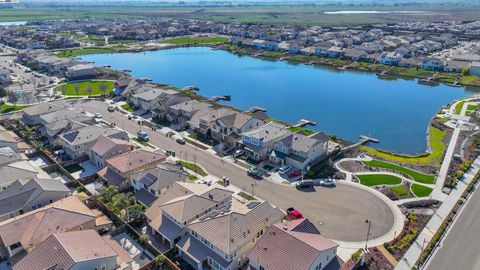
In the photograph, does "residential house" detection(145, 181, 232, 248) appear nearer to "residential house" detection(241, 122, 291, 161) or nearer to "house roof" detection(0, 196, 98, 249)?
"house roof" detection(0, 196, 98, 249)

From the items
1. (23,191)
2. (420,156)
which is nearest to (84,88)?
(23,191)

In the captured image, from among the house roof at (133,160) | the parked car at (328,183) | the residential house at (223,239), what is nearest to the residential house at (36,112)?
the house roof at (133,160)

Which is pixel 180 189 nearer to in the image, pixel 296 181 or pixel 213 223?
pixel 213 223

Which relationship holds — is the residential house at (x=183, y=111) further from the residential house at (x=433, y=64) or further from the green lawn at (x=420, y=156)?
the residential house at (x=433, y=64)

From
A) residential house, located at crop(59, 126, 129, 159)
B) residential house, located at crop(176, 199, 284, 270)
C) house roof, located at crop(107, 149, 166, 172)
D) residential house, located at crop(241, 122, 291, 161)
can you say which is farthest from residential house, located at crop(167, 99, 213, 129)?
residential house, located at crop(176, 199, 284, 270)

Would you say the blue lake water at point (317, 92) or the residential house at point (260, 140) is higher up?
the residential house at point (260, 140)

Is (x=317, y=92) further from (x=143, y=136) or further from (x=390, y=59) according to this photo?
(x=143, y=136)
